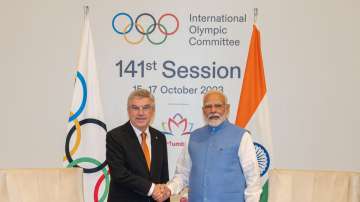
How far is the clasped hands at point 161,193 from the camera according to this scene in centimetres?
287

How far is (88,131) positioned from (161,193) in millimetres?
1346

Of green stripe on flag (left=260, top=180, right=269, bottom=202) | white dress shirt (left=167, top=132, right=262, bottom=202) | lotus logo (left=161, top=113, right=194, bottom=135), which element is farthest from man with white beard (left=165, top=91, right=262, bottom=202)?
lotus logo (left=161, top=113, right=194, bottom=135)

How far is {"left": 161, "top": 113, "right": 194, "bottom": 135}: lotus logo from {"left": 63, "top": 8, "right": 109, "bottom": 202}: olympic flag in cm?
62

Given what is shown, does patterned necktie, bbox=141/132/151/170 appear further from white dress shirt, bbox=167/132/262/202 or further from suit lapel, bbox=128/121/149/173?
white dress shirt, bbox=167/132/262/202

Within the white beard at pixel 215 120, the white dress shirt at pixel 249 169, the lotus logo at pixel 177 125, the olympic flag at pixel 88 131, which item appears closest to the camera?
the white dress shirt at pixel 249 169

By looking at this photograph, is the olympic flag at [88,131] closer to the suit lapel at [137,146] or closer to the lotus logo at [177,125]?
the lotus logo at [177,125]

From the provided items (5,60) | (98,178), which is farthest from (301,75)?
(5,60)

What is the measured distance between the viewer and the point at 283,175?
9.00 ft

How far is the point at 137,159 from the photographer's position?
9.68 ft

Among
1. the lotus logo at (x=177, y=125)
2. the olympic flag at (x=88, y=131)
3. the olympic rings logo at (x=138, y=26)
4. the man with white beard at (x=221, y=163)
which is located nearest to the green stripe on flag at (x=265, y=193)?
the lotus logo at (x=177, y=125)

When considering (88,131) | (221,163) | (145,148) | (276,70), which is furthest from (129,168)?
(276,70)

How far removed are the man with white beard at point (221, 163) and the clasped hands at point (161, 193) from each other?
0.15ft

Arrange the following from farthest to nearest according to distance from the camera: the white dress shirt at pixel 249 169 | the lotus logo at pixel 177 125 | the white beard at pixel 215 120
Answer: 1. the lotus logo at pixel 177 125
2. the white beard at pixel 215 120
3. the white dress shirt at pixel 249 169

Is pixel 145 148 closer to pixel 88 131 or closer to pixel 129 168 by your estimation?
pixel 129 168
